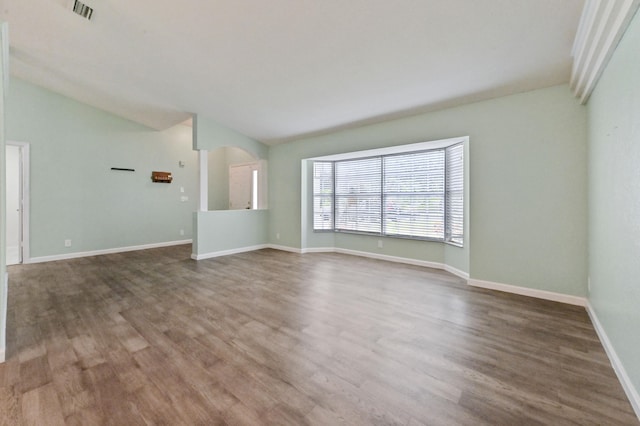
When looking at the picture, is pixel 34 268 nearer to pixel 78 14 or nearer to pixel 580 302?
pixel 78 14

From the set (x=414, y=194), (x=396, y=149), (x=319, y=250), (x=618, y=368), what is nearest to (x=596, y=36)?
(x=618, y=368)

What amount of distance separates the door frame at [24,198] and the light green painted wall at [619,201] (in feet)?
26.4

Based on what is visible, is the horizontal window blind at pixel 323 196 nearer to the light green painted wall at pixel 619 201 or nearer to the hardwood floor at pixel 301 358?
the hardwood floor at pixel 301 358

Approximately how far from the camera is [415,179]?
15.9 feet

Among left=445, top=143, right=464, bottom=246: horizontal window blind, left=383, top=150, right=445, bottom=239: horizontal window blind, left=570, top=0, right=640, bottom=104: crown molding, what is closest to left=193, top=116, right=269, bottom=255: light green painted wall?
left=383, top=150, right=445, bottom=239: horizontal window blind

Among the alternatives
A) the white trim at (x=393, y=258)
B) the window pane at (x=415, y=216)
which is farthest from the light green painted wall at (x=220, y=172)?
the window pane at (x=415, y=216)

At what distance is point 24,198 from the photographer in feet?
15.8

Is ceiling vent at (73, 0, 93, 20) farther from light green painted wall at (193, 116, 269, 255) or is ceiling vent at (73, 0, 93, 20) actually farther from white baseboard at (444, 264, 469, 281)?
white baseboard at (444, 264, 469, 281)

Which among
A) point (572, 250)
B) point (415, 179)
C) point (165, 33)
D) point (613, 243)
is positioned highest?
point (165, 33)

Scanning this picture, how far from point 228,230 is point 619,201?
19.1 feet

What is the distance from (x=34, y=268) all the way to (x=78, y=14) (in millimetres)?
4262

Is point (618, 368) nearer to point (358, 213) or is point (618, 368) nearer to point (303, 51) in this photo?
point (303, 51)

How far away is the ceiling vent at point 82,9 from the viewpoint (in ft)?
9.14

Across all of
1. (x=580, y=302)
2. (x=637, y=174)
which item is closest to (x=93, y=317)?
(x=637, y=174)
